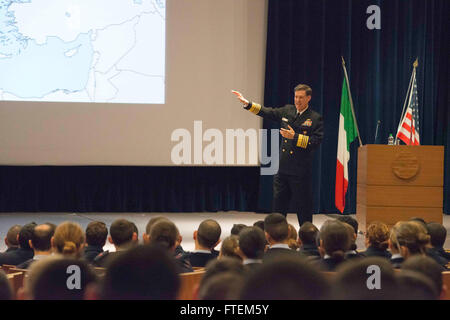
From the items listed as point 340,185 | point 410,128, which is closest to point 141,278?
point 410,128

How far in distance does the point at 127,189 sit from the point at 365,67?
380cm

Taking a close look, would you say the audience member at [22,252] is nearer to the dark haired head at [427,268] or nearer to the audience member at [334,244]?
the audience member at [334,244]

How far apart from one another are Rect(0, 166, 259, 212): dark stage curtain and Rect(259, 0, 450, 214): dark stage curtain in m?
0.50

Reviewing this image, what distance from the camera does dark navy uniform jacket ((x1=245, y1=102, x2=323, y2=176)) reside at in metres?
4.73

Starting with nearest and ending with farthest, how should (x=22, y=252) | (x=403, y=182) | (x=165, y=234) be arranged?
1. (x=165, y=234)
2. (x=22, y=252)
3. (x=403, y=182)

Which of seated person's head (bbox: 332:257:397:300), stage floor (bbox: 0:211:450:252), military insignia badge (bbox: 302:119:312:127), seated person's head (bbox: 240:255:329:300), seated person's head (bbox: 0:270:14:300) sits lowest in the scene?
stage floor (bbox: 0:211:450:252)

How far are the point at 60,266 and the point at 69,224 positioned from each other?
3.22 feet

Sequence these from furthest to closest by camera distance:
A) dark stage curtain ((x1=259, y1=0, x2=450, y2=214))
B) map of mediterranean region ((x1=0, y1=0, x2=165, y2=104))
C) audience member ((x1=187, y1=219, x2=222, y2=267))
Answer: dark stage curtain ((x1=259, y1=0, x2=450, y2=214))
map of mediterranean region ((x1=0, y1=0, x2=165, y2=104))
audience member ((x1=187, y1=219, x2=222, y2=267))

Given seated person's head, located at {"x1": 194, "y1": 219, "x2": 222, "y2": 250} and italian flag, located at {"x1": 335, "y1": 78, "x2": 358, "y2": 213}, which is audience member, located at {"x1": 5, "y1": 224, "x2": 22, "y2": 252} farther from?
italian flag, located at {"x1": 335, "y1": 78, "x2": 358, "y2": 213}

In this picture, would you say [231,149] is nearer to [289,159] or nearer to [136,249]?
[289,159]

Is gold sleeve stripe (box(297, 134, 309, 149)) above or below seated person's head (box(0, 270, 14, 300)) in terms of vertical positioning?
above

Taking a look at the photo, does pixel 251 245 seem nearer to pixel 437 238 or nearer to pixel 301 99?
pixel 437 238

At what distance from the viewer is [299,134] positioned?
4.70 metres

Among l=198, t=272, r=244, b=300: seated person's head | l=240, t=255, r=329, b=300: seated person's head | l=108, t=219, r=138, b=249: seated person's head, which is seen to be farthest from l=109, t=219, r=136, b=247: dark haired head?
l=240, t=255, r=329, b=300: seated person's head
